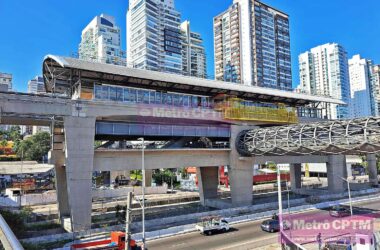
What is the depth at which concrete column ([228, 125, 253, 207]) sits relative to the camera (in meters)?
47.5

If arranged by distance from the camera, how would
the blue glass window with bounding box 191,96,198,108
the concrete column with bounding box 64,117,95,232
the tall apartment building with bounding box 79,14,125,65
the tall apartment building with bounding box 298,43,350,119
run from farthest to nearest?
the tall apartment building with bounding box 298,43,350,119 → the tall apartment building with bounding box 79,14,125,65 → the blue glass window with bounding box 191,96,198,108 → the concrete column with bounding box 64,117,95,232

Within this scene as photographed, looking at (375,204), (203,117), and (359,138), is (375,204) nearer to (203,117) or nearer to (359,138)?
(359,138)

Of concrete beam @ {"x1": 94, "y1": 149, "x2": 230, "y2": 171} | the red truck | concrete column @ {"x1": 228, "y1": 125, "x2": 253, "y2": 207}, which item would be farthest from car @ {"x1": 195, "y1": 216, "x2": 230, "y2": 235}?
concrete column @ {"x1": 228, "y1": 125, "x2": 253, "y2": 207}

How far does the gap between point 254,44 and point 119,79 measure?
130 meters

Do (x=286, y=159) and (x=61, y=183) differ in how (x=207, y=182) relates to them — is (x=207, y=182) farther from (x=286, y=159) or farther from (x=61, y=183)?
(x=61, y=183)

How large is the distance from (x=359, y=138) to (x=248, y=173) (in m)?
18.6

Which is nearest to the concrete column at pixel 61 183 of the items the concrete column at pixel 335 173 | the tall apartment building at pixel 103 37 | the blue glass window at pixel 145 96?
the blue glass window at pixel 145 96

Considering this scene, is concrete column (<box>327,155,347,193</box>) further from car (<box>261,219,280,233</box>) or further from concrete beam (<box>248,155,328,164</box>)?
car (<box>261,219,280,233</box>)

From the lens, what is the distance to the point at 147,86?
43938mm

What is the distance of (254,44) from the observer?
159125mm

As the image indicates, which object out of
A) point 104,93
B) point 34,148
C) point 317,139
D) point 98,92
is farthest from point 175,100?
point 34,148

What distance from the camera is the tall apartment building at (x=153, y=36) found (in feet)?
493

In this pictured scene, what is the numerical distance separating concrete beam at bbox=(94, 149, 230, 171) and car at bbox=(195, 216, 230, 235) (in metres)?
10.2

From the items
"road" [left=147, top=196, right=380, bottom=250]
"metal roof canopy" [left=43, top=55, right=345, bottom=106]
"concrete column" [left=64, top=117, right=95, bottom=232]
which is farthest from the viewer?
"metal roof canopy" [left=43, top=55, right=345, bottom=106]
